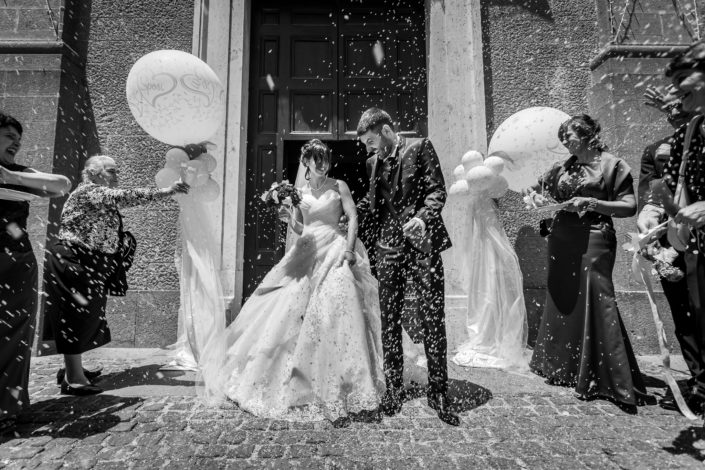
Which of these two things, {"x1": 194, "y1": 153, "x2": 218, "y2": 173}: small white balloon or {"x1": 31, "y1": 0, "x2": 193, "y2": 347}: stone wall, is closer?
{"x1": 194, "y1": 153, "x2": 218, "y2": 173}: small white balloon

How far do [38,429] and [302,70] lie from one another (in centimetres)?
512

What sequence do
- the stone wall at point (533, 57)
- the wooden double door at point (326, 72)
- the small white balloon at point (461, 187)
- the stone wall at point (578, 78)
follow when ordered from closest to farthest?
the small white balloon at point (461, 187), the stone wall at point (578, 78), the stone wall at point (533, 57), the wooden double door at point (326, 72)

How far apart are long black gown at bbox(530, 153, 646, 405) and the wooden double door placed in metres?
2.80

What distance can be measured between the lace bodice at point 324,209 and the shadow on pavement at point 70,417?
81.3 inches

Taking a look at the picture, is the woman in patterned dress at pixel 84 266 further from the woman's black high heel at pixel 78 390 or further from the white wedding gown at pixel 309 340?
the white wedding gown at pixel 309 340

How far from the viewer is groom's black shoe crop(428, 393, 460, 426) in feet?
9.18

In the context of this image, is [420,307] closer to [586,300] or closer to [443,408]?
[443,408]

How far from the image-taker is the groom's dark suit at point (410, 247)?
303cm

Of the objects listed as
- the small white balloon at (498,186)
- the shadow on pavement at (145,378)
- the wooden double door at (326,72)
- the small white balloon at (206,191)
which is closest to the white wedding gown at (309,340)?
the shadow on pavement at (145,378)

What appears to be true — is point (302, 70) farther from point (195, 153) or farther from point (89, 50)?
point (89, 50)

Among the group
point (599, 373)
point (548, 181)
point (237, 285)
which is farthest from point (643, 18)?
point (237, 285)

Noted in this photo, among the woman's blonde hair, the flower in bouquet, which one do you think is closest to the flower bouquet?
the flower in bouquet

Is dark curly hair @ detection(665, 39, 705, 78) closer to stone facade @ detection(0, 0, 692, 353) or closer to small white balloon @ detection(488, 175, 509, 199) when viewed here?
small white balloon @ detection(488, 175, 509, 199)

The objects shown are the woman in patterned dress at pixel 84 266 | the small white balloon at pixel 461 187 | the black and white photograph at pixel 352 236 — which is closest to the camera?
the black and white photograph at pixel 352 236
